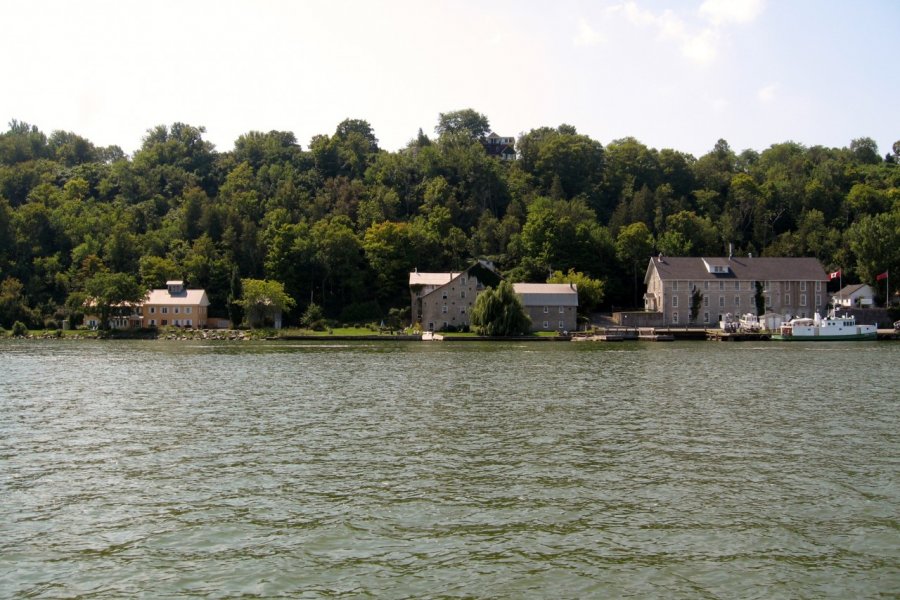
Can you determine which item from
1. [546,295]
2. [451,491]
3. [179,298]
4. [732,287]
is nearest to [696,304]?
[732,287]

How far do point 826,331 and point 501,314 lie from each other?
3270 centimetres

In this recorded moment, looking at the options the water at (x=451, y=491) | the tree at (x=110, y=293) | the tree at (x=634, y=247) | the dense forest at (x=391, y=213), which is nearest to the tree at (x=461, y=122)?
the dense forest at (x=391, y=213)

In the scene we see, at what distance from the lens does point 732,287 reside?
93.2 meters

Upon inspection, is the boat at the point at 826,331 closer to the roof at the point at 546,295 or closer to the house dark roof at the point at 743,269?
the house dark roof at the point at 743,269

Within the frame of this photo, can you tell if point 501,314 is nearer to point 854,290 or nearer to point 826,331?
point 826,331

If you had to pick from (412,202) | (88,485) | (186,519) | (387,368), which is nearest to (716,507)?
(186,519)

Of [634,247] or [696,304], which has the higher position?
[634,247]

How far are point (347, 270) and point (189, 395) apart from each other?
66.6m

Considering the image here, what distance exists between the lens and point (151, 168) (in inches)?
5714

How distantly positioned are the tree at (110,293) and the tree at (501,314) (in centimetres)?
3949

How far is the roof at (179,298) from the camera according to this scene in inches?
3701

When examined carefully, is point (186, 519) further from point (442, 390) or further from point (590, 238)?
point (590, 238)

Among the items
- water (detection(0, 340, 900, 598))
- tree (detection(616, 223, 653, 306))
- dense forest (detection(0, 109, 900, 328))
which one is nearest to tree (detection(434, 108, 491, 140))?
dense forest (detection(0, 109, 900, 328))

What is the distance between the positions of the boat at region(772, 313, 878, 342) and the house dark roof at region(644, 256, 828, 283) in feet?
44.6
